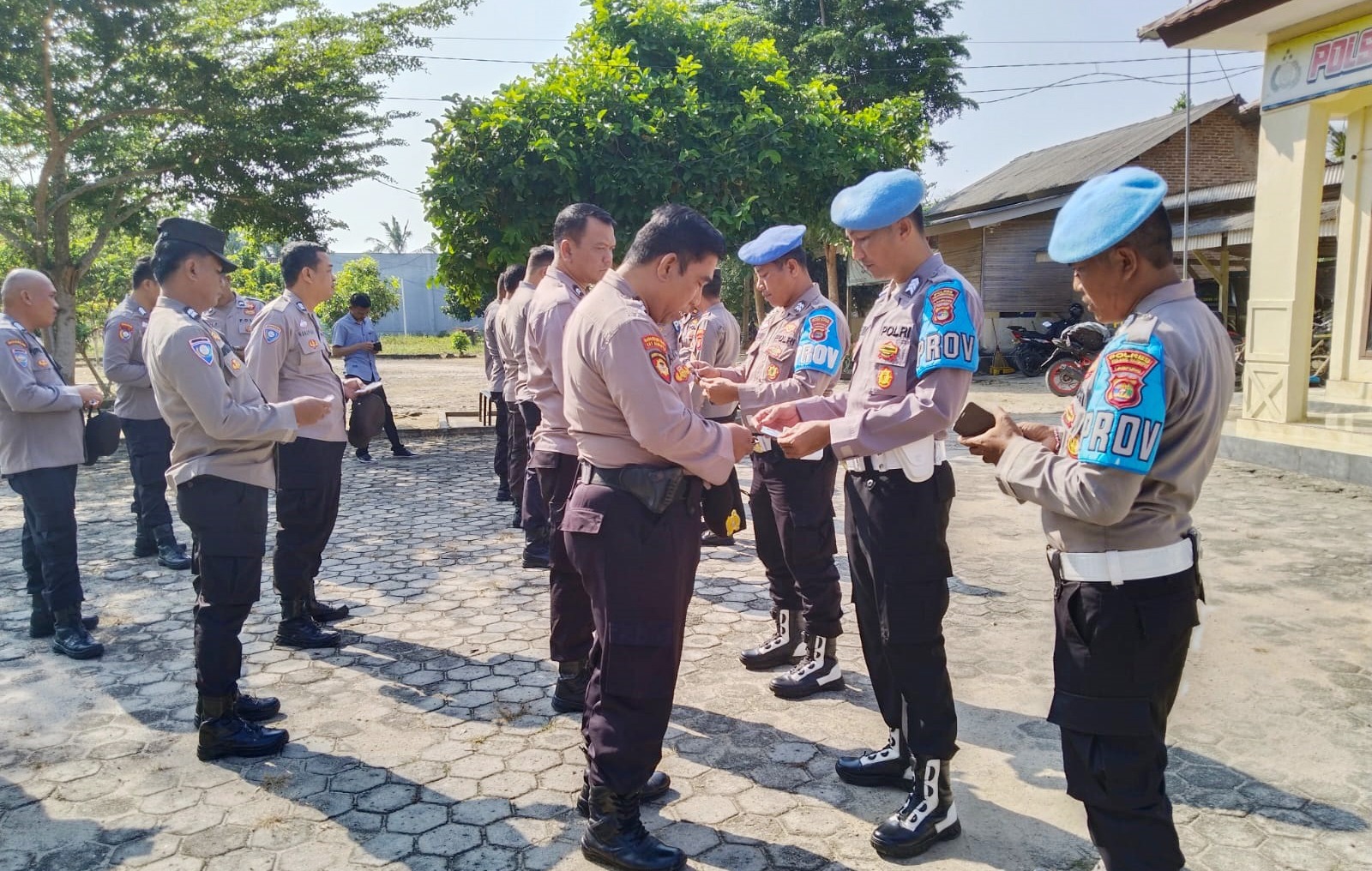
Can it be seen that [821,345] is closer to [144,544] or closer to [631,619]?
[631,619]

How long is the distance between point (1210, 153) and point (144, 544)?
76.6 feet

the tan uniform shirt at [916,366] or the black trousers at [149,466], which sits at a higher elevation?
the tan uniform shirt at [916,366]

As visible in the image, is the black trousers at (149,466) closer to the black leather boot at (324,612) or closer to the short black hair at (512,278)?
the black leather boot at (324,612)

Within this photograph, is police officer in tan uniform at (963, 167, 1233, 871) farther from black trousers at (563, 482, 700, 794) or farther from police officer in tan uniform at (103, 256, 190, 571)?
police officer in tan uniform at (103, 256, 190, 571)

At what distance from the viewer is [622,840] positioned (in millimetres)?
2676

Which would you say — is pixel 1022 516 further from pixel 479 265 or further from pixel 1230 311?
pixel 1230 311

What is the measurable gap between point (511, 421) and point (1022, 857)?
14.7ft

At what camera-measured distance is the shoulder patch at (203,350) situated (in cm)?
323

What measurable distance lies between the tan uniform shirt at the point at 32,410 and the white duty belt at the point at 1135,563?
456 centimetres

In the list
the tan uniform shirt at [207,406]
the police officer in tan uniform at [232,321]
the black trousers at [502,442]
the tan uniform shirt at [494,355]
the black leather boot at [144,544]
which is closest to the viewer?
the tan uniform shirt at [207,406]

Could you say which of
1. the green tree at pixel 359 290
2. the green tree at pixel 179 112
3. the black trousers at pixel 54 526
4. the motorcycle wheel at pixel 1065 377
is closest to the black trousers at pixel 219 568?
the black trousers at pixel 54 526

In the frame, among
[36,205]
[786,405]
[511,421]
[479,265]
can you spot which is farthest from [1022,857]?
[36,205]

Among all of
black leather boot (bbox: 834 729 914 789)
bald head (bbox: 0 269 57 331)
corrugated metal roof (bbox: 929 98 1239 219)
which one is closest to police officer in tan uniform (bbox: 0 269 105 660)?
bald head (bbox: 0 269 57 331)

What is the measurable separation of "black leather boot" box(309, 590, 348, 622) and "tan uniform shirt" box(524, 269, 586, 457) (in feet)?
5.24
